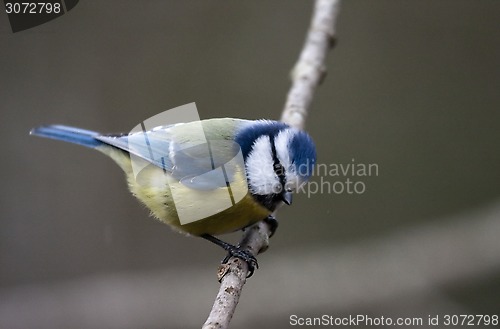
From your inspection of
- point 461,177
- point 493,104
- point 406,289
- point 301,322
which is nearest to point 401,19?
point 493,104

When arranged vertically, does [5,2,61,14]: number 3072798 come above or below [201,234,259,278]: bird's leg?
above

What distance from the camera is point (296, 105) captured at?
1.97 metres

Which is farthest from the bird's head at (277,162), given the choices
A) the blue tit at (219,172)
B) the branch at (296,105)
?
the branch at (296,105)

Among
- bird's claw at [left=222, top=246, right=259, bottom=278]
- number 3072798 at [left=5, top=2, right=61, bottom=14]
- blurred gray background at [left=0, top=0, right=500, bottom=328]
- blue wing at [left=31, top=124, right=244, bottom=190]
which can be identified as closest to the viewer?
bird's claw at [left=222, top=246, right=259, bottom=278]

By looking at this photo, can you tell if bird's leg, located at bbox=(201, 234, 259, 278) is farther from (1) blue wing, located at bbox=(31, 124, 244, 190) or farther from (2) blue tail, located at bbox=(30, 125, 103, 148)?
(2) blue tail, located at bbox=(30, 125, 103, 148)

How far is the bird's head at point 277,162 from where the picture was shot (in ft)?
5.43

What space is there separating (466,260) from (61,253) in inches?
66.0

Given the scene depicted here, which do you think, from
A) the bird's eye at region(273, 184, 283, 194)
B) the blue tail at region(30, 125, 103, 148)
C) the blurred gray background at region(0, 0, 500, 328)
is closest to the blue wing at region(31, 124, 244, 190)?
the blue tail at region(30, 125, 103, 148)

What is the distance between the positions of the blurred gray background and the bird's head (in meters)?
0.82

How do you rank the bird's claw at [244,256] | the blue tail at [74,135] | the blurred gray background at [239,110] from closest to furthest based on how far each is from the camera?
the bird's claw at [244,256]
the blue tail at [74,135]
the blurred gray background at [239,110]

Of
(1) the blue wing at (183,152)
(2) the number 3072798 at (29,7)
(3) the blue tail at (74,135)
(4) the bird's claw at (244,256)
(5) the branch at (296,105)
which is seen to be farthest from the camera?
(2) the number 3072798 at (29,7)

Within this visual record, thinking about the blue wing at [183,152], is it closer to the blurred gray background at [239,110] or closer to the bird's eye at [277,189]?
the bird's eye at [277,189]

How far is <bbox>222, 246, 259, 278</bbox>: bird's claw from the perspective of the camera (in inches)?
63.2

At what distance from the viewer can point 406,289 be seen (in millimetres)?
2240
